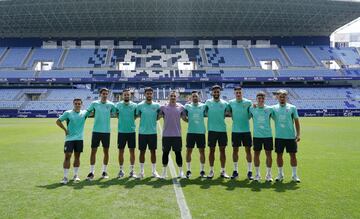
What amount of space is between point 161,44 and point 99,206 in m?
55.3

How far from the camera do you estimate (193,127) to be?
9.21 meters

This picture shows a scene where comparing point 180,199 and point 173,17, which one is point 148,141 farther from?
point 173,17

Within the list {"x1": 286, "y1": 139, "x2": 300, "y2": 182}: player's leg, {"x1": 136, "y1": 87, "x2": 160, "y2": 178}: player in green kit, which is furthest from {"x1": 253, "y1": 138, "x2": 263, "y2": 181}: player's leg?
{"x1": 136, "y1": 87, "x2": 160, "y2": 178}: player in green kit

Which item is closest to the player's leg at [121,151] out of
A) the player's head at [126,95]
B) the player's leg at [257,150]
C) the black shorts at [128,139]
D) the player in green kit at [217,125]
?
the black shorts at [128,139]

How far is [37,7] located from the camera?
4944cm

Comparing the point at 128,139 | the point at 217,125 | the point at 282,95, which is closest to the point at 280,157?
the point at 282,95

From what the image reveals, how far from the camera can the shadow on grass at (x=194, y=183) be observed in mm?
8016

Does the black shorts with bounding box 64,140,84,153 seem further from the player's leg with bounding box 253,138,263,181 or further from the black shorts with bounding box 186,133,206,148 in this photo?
the player's leg with bounding box 253,138,263,181

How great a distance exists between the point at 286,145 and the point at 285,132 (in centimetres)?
30

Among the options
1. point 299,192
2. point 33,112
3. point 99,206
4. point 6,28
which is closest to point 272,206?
point 299,192

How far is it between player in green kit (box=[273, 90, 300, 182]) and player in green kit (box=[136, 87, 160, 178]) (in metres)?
2.86

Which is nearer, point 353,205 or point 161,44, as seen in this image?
point 353,205

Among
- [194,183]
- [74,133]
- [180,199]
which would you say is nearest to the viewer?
[180,199]

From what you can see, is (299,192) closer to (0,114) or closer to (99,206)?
(99,206)
